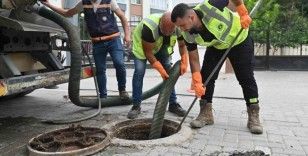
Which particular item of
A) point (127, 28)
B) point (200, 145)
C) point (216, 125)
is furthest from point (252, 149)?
point (127, 28)

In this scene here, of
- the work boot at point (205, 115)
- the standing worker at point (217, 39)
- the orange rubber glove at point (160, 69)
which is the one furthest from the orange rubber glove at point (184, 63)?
the work boot at point (205, 115)

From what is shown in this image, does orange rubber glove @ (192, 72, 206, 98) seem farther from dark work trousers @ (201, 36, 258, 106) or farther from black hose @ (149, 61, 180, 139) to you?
dark work trousers @ (201, 36, 258, 106)

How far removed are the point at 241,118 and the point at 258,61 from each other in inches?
321

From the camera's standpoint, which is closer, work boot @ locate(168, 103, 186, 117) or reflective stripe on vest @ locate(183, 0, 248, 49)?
reflective stripe on vest @ locate(183, 0, 248, 49)

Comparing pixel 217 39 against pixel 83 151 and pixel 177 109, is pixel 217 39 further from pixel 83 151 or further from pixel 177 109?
pixel 83 151

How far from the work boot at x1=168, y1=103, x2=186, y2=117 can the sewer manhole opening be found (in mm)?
479

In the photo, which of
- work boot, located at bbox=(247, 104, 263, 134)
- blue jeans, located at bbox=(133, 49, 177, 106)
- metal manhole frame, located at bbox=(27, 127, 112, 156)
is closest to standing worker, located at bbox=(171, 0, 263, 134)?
work boot, located at bbox=(247, 104, 263, 134)

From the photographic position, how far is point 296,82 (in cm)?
964

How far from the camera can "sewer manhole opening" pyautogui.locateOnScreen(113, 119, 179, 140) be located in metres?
4.73

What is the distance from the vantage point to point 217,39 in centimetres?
447

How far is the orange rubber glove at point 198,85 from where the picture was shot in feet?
14.4

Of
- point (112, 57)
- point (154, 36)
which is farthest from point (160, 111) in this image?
point (112, 57)

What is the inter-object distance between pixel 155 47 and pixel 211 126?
1.14 meters

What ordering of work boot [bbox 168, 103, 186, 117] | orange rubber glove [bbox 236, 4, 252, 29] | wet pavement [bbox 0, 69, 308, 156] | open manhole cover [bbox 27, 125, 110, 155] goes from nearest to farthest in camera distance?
open manhole cover [bbox 27, 125, 110, 155], wet pavement [bbox 0, 69, 308, 156], orange rubber glove [bbox 236, 4, 252, 29], work boot [bbox 168, 103, 186, 117]
